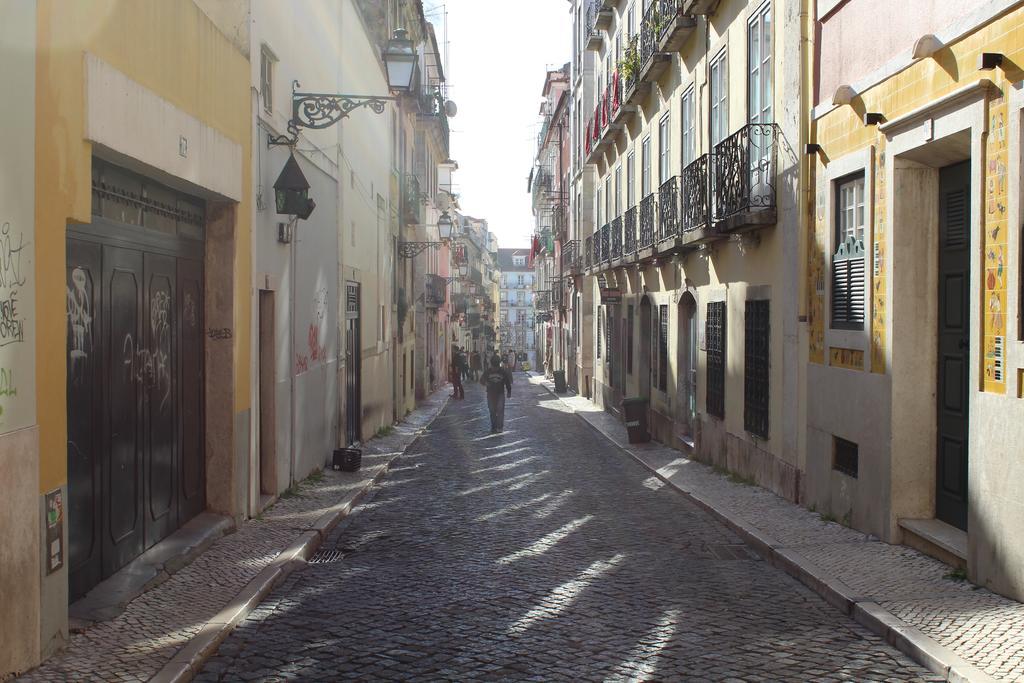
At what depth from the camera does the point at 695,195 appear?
620 inches

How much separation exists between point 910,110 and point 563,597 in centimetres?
484

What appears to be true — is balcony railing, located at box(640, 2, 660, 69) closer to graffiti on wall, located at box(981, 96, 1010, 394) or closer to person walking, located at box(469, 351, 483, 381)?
graffiti on wall, located at box(981, 96, 1010, 394)

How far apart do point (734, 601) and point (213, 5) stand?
700 cm

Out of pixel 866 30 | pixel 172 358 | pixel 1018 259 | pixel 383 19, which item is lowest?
pixel 172 358

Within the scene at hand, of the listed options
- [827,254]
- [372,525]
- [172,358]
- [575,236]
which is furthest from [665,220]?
[575,236]

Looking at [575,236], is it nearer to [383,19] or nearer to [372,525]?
[383,19]

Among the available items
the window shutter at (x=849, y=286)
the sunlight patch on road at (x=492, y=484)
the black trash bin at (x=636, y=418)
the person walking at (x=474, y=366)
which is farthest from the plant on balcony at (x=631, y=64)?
the person walking at (x=474, y=366)

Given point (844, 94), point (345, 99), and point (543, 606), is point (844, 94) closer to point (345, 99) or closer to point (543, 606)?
A: point (345, 99)

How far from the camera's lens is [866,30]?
31.7 ft

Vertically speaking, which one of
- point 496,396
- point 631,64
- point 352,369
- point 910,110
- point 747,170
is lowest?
point 496,396

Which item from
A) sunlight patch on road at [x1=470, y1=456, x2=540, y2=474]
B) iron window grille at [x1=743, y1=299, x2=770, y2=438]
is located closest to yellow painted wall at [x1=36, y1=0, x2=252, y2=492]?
iron window grille at [x1=743, y1=299, x2=770, y2=438]

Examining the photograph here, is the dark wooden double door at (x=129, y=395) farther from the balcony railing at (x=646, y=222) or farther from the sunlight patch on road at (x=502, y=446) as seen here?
the balcony railing at (x=646, y=222)

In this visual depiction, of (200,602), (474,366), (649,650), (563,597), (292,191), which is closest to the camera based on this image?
(649,650)

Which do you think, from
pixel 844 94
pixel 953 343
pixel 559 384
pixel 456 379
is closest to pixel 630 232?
pixel 844 94
